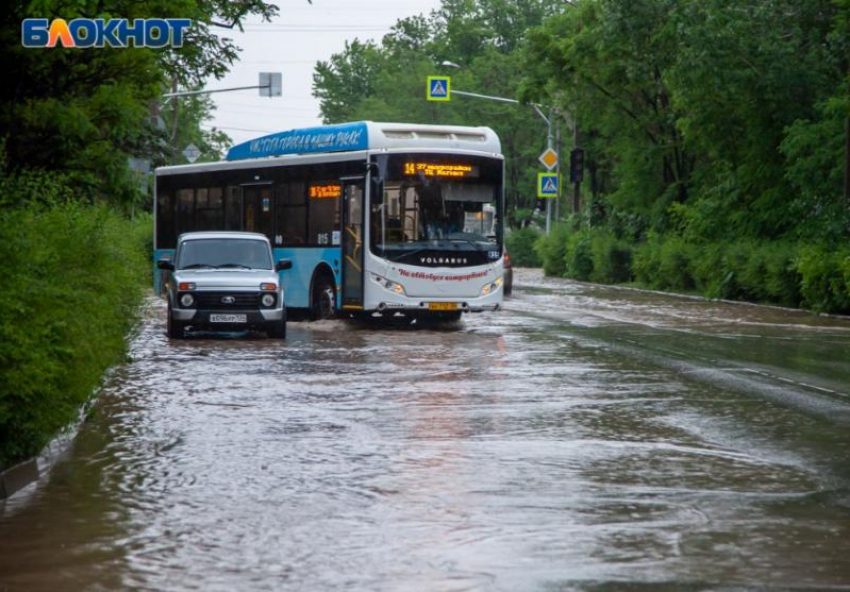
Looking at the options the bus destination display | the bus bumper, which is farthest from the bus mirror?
the bus bumper

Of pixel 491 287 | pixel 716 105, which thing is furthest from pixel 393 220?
pixel 716 105

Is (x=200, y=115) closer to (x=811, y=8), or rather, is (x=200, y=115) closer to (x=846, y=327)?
(x=811, y=8)

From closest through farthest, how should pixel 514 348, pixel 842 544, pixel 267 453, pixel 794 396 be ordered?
pixel 842 544 → pixel 267 453 → pixel 794 396 → pixel 514 348

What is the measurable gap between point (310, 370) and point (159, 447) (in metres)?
6.87

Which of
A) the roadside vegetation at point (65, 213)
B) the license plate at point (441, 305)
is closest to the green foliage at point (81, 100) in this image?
the roadside vegetation at point (65, 213)

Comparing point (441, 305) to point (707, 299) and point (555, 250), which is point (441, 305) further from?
point (555, 250)

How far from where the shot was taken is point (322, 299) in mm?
28812

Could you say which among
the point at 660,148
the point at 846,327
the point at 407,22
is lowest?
the point at 846,327

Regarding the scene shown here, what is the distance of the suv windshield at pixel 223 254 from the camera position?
2620cm

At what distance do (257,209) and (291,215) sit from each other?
1453 millimetres

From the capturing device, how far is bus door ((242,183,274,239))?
101 ft

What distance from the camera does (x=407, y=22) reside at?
128 meters

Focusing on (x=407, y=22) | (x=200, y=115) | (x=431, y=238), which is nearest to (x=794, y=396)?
(x=431, y=238)

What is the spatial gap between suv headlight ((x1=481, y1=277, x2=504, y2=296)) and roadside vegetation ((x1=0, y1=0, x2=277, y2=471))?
6.03m
